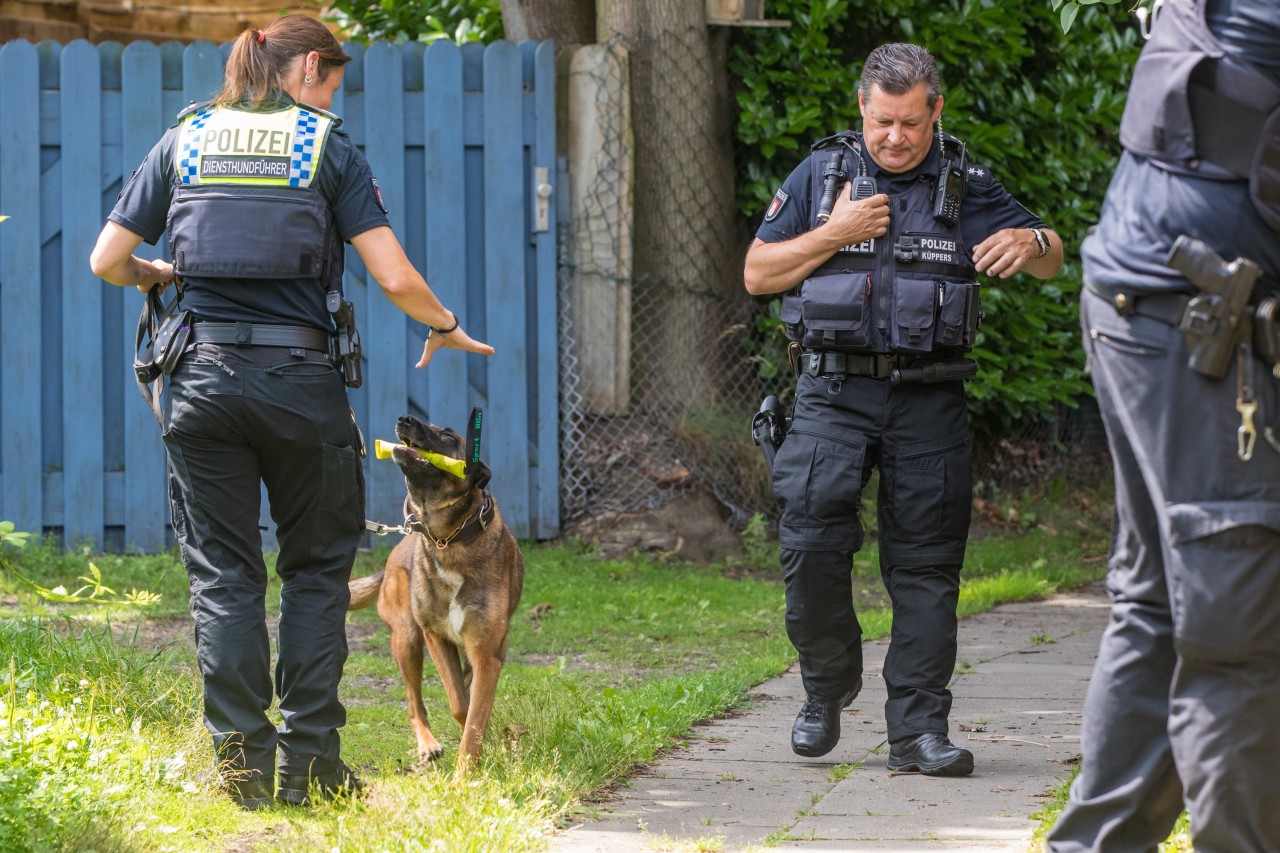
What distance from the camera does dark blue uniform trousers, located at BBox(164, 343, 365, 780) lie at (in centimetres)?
381

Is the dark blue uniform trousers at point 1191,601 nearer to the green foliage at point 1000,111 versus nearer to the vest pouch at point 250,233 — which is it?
the vest pouch at point 250,233

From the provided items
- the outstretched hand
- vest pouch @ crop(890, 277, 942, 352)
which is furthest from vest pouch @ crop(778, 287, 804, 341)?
the outstretched hand

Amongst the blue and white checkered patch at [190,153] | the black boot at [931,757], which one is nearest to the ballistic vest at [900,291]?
the black boot at [931,757]

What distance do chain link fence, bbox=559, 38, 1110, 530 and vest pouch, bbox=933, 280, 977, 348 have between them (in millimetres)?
4032

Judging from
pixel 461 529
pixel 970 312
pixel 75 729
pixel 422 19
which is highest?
pixel 422 19

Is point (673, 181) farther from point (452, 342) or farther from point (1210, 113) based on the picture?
point (1210, 113)

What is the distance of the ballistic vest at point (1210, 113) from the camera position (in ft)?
8.14

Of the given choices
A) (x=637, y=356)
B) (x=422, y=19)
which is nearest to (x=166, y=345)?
(x=637, y=356)

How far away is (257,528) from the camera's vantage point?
13.1 feet

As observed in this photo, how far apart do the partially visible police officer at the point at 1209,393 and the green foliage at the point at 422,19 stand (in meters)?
6.92

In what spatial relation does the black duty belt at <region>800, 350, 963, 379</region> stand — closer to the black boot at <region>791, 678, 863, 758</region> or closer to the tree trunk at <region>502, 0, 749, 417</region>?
the black boot at <region>791, 678, 863, 758</region>

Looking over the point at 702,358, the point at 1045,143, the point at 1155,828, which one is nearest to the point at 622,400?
the point at 702,358

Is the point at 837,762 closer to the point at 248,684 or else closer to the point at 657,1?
the point at 248,684

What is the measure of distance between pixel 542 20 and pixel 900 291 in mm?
4837
